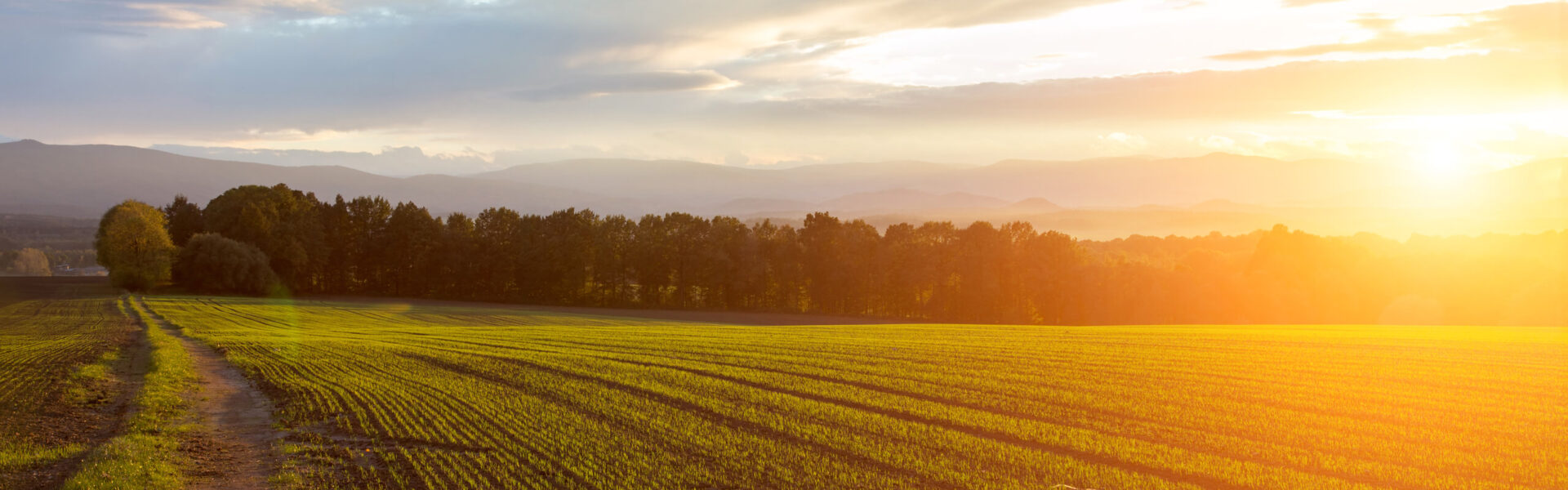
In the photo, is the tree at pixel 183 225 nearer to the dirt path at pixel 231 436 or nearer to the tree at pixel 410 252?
the tree at pixel 410 252

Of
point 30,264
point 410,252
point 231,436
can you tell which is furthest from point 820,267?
point 30,264

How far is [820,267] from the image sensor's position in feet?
282

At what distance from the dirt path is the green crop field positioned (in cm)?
49

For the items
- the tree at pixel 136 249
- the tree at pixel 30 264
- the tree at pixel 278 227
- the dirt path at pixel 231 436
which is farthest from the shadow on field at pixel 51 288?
the dirt path at pixel 231 436

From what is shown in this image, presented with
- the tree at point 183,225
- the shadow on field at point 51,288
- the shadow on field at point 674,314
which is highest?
the tree at point 183,225

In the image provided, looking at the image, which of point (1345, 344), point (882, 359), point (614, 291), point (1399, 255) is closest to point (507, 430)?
point (882, 359)

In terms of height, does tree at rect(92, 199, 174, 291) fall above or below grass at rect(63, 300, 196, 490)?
above

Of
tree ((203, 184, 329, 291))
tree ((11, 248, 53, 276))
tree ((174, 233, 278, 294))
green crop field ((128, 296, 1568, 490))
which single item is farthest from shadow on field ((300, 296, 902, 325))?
tree ((11, 248, 53, 276))

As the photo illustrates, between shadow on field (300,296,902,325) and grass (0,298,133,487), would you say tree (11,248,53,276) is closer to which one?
shadow on field (300,296,902,325)

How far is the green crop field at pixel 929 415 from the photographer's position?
1281 cm

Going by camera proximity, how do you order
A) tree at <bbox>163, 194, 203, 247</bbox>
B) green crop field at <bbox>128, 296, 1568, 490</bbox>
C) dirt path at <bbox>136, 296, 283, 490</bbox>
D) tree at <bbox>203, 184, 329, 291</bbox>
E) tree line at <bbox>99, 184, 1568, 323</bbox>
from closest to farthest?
green crop field at <bbox>128, 296, 1568, 490</bbox>
dirt path at <bbox>136, 296, 283, 490</bbox>
tree line at <bbox>99, 184, 1568, 323</bbox>
tree at <bbox>203, 184, 329, 291</bbox>
tree at <bbox>163, 194, 203, 247</bbox>

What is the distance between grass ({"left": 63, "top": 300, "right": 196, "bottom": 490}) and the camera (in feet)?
43.1

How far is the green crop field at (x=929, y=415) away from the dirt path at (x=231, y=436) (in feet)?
1.61

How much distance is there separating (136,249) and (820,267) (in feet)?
212
